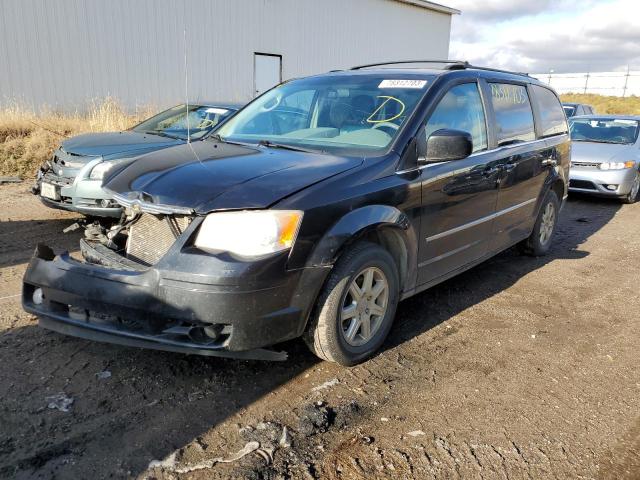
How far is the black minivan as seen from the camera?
2717mm

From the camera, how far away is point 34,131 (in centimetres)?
1098

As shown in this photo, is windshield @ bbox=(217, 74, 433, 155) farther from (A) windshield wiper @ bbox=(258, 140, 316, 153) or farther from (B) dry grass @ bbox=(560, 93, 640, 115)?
(B) dry grass @ bbox=(560, 93, 640, 115)

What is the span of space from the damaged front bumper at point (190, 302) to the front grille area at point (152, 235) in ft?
0.37

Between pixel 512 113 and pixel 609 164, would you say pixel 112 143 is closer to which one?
pixel 512 113

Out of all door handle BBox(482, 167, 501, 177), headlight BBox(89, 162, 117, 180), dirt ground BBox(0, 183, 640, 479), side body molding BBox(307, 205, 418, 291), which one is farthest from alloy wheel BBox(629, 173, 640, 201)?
headlight BBox(89, 162, 117, 180)

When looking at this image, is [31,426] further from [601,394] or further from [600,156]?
[600,156]

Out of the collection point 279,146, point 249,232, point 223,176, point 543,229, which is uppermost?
point 279,146

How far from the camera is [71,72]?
14.1 metres

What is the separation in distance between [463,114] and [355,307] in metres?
1.86

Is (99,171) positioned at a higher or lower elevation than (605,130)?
lower

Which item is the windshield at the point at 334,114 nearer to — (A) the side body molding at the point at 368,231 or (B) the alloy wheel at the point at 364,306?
(A) the side body molding at the point at 368,231

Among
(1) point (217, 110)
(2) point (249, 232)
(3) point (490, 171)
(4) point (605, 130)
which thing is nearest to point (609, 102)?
(4) point (605, 130)

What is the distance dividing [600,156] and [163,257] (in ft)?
29.9

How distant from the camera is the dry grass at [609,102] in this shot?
125 ft
